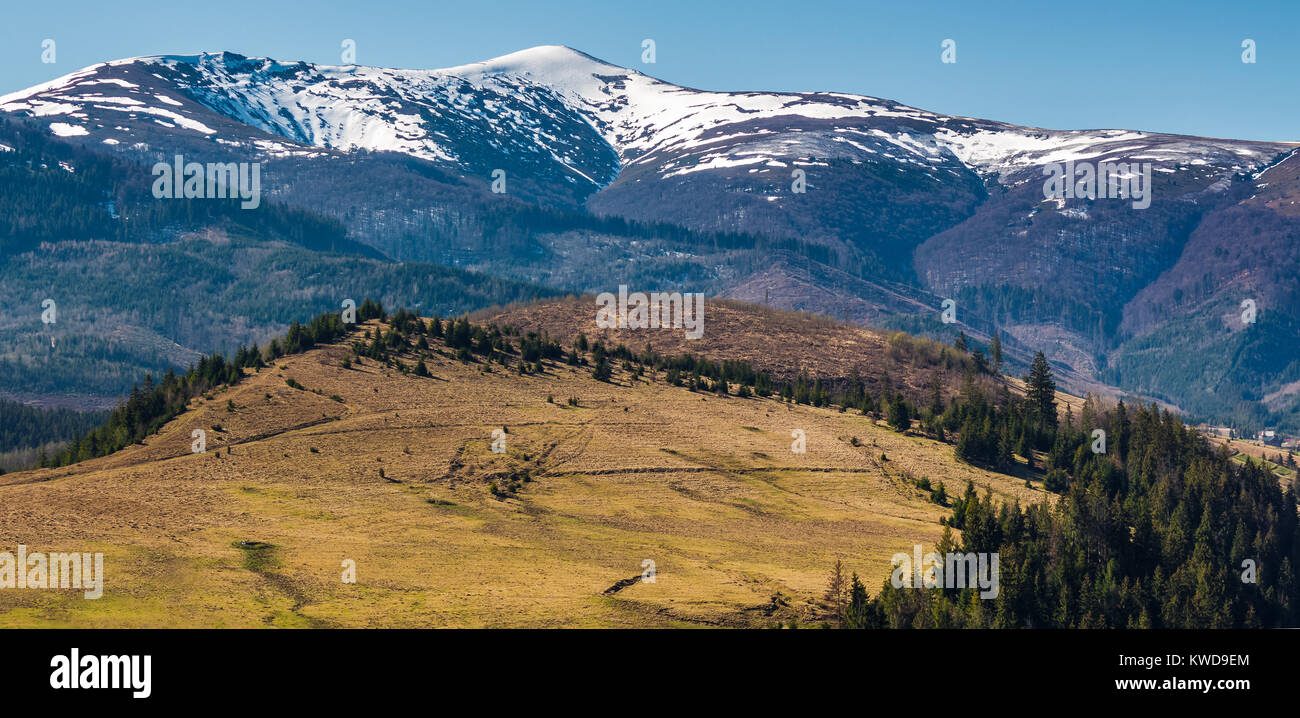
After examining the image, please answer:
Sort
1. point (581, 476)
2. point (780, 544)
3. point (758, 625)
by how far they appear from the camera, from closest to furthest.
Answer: point (758, 625), point (780, 544), point (581, 476)

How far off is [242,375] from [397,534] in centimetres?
7439

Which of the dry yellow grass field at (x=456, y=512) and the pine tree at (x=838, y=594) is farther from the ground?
Result: the dry yellow grass field at (x=456, y=512)

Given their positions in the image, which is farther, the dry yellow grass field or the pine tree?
the pine tree

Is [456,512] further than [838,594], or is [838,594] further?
[456,512]

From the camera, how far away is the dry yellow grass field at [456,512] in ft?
316

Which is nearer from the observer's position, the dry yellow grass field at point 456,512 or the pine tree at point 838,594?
the dry yellow grass field at point 456,512

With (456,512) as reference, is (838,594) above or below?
below

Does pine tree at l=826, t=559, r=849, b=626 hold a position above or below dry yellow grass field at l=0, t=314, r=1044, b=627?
below

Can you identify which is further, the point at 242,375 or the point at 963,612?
the point at 242,375

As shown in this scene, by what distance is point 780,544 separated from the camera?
13400cm

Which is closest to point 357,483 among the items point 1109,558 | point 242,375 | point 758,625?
point 242,375

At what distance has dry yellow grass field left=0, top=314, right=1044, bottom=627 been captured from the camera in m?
96.2

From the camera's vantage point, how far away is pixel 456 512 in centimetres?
13588
